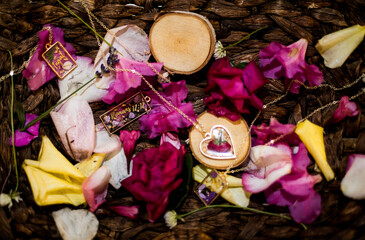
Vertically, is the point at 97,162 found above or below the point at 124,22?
below

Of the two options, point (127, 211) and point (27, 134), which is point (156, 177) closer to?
point (127, 211)

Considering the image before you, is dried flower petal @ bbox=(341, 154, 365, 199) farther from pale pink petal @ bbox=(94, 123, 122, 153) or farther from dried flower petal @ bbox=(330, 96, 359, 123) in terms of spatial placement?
pale pink petal @ bbox=(94, 123, 122, 153)

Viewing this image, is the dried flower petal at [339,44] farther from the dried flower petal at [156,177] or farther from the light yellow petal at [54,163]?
the light yellow petal at [54,163]

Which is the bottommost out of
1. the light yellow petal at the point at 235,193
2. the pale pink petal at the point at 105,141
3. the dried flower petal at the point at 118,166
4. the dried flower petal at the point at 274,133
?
the light yellow petal at the point at 235,193

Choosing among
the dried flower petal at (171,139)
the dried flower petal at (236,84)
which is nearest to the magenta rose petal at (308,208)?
the dried flower petal at (236,84)

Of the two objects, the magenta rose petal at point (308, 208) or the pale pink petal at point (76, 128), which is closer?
the magenta rose petal at point (308, 208)

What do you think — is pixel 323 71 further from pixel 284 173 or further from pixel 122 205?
pixel 122 205

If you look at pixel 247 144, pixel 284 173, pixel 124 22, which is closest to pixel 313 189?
pixel 284 173

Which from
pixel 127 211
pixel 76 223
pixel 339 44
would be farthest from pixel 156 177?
pixel 339 44
